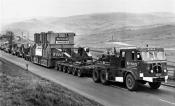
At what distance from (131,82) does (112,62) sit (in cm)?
247

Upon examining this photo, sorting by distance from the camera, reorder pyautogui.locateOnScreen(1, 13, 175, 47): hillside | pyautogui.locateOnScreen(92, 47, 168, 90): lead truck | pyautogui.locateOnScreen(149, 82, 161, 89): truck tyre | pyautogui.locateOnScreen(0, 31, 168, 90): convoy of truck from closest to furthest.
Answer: pyautogui.locateOnScreen(92, 47, 168, 90): lead truck
pyautogui.locateOnScreen(0, 31, 168, 90): convoy of truck
pyautogui.locateOnScreen(149, 82, 161, 89): truck tyre
pyautogui.locateOnScreen(1, 13, 175, 47): hillside

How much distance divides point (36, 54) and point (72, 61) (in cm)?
944

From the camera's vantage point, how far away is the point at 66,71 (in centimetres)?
2770

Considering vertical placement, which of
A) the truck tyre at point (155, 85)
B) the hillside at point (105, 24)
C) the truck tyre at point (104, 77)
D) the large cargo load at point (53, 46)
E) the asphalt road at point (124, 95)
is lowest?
the asphalt road at point (124, 95)

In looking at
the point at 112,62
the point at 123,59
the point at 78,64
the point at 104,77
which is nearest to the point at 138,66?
the point at 123,59

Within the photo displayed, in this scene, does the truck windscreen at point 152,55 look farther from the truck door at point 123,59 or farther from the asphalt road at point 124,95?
the asphalt road at point 124,95

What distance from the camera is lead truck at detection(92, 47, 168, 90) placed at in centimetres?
1659

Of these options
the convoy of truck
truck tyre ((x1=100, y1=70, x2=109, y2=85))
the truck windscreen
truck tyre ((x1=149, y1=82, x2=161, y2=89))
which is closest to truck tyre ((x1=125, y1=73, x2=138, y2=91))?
the convoy of truck

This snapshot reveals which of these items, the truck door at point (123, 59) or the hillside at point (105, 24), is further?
the hillside at point (105, 24)

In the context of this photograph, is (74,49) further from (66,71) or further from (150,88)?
(150,88)

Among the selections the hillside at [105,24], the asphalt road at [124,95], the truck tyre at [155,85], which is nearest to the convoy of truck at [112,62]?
the truck tyre at [155,85]

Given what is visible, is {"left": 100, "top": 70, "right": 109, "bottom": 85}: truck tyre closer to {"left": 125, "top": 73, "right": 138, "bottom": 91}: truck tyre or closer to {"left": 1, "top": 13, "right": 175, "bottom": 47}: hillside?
{"left": 125, "top": 73, "right": 138, "bottom": 91}: truck tyre

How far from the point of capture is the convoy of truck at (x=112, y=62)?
1670 centimetres

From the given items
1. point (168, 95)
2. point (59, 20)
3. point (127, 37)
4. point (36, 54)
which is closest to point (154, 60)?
point (168, 95)
